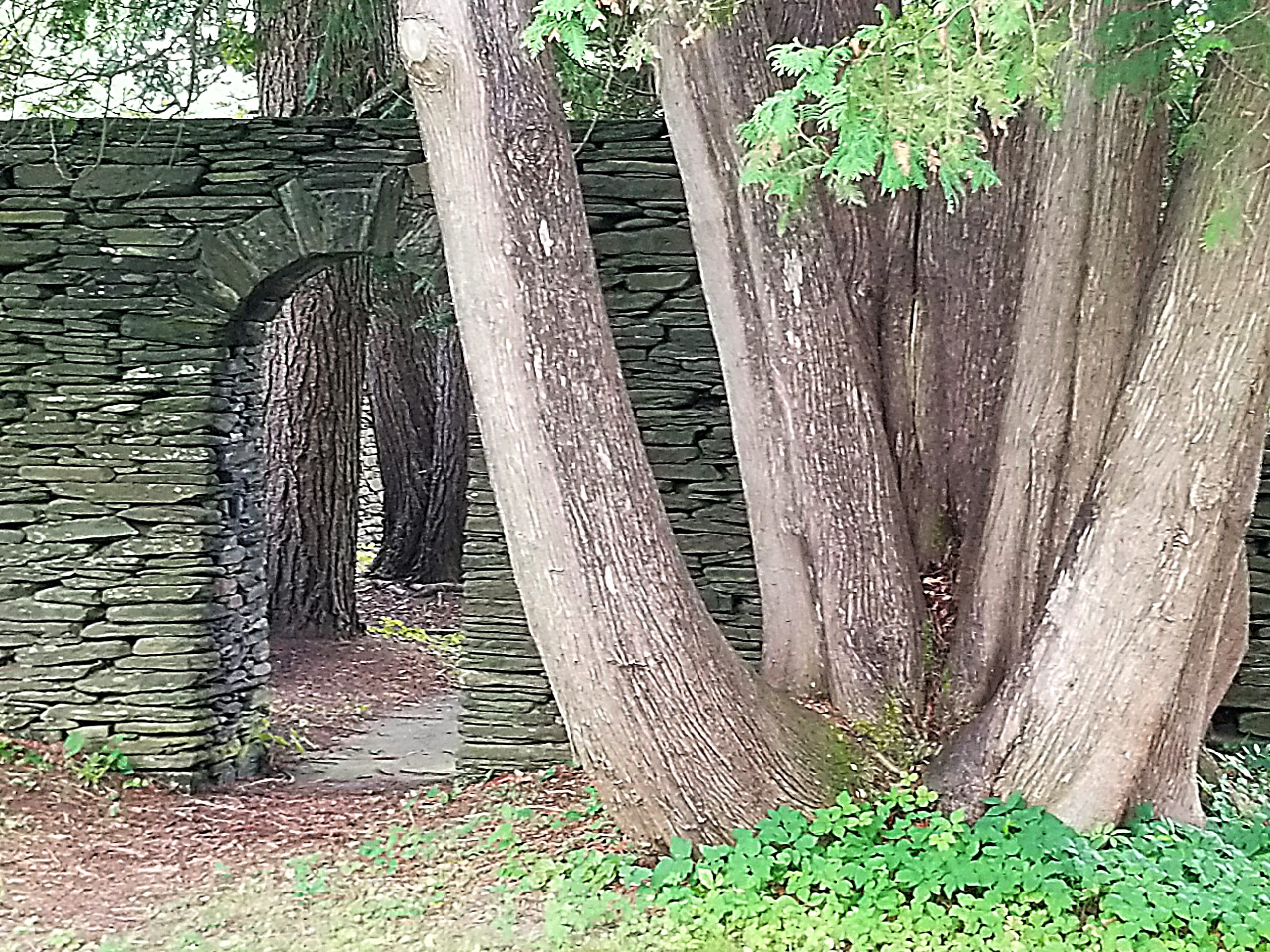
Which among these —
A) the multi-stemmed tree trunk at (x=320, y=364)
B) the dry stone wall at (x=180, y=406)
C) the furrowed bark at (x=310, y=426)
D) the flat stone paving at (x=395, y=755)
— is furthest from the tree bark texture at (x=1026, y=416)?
the furrowed bark at (x=310, y=426)

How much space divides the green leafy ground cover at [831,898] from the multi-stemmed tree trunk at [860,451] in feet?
0.44

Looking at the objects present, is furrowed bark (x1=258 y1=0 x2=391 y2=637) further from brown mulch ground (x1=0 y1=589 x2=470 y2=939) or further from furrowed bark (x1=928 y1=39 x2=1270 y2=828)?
furrowed bark (x1=928 y1=39 x2=1270 y2=828)

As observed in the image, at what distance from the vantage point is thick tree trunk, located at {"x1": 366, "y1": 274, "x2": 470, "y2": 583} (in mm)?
12234

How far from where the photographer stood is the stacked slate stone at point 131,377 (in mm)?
6059

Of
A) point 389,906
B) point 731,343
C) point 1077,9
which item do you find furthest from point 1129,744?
point 389,906

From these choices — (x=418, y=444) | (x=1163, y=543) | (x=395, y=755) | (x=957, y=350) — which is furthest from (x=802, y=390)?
(x=418, y=444)

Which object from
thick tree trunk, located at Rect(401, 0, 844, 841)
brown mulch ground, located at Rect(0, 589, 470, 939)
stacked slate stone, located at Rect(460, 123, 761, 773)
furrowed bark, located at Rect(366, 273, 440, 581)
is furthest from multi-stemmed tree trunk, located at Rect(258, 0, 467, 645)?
thick tree trunk, located at Rect(401, 0, 844, 841)

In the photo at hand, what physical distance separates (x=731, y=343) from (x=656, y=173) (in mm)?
1795

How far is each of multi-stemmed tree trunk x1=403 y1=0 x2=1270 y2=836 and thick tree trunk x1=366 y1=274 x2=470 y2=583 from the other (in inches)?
309

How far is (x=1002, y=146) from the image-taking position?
4359mm

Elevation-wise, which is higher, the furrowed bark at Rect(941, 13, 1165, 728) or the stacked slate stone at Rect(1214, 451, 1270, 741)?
the furrowed bark at Rect(941, 13, 1165, 728)

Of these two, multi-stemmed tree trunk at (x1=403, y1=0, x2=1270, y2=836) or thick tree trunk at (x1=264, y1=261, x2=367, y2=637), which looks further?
thick tree trunk at (x1=264, y1=261, x2=367, y2=637)

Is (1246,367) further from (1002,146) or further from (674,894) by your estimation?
(674,894)

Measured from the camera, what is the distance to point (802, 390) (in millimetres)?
4145
